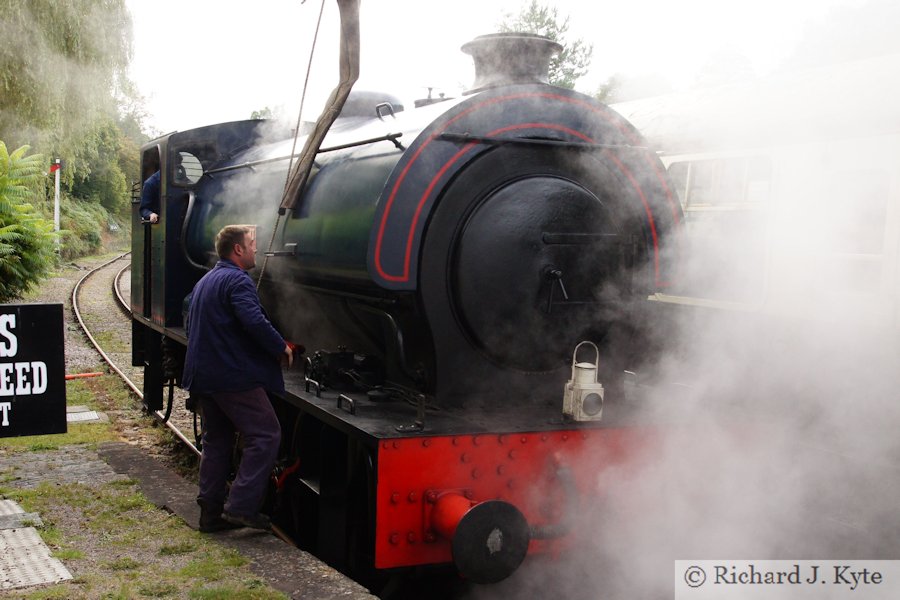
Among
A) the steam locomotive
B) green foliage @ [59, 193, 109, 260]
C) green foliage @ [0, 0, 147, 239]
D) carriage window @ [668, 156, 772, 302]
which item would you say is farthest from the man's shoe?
green foliage @ [59, 193, 109, 260]

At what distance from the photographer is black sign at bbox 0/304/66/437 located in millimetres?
3258

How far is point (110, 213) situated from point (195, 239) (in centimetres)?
Result: 3797

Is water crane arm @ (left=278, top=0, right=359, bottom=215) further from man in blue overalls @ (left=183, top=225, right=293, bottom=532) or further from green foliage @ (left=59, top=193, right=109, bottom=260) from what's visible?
green foliage @ (left=59, top=193, right=109, bottom=260)

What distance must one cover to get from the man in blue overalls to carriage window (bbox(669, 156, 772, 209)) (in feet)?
10.7

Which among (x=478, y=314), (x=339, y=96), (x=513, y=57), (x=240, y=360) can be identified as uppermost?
(x=513, y=57)

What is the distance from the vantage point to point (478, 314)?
11.4 ft

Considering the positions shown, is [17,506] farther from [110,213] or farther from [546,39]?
[110,213]

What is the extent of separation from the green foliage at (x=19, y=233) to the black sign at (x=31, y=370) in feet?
33.1

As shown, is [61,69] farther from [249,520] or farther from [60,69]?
[249,520]

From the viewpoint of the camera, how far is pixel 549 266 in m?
3.56

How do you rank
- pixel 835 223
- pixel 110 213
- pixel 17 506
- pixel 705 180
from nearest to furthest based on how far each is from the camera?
1. pixel 17 506
2. pixel 835 223
3. pixel 705 180
4. pixel 110 213

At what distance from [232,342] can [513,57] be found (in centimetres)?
179

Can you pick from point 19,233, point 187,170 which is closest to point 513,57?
point 187,170

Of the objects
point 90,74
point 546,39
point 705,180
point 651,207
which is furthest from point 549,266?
point 90,74
